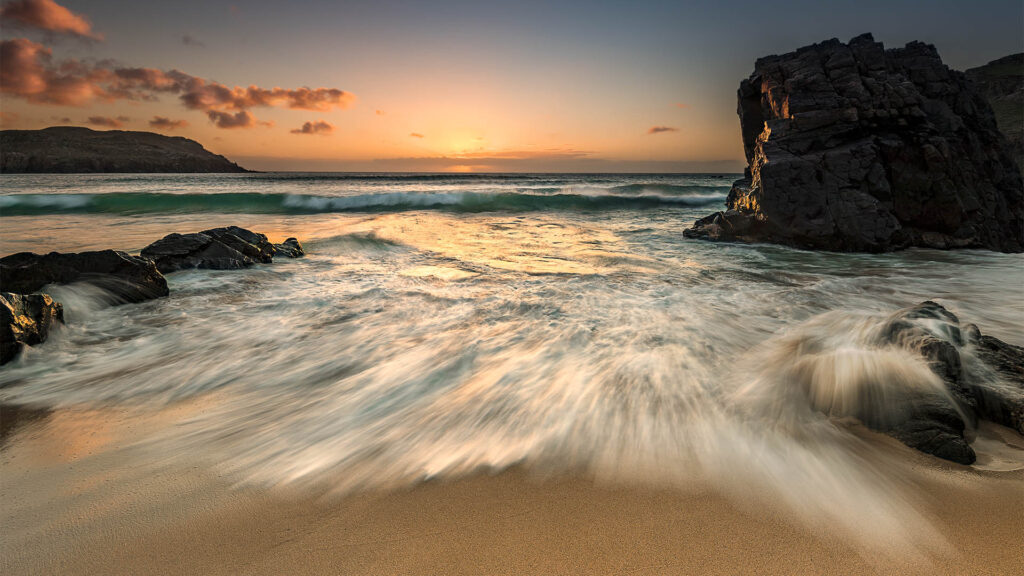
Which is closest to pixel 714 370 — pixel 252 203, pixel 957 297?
pixel 957 297

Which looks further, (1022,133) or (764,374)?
(1022,133)

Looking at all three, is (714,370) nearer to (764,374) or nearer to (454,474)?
(764,374)

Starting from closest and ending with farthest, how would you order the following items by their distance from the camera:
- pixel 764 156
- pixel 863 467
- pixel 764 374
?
pixel 863 467 < pixel 764 374 < pixel 764 156

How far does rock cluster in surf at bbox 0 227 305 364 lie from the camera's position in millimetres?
3398

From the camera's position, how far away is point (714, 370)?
3.02 m

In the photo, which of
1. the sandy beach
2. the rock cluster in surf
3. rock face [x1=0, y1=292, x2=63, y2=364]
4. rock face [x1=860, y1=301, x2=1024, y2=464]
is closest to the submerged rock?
the rock cluster in surf

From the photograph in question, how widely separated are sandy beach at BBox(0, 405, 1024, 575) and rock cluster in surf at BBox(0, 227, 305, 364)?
7.22 feet

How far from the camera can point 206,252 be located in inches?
265

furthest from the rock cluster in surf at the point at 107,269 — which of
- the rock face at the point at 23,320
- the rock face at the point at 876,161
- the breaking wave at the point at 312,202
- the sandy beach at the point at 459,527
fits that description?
the breaking wave at the point at 312,202

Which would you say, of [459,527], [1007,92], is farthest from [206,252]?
[1007,92]

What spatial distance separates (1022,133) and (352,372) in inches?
1758

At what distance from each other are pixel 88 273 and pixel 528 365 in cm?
525

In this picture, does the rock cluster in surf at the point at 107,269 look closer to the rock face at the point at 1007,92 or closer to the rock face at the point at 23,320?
the rock face at the point at 23,320

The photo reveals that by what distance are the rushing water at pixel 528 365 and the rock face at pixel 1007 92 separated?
92.2 ft
